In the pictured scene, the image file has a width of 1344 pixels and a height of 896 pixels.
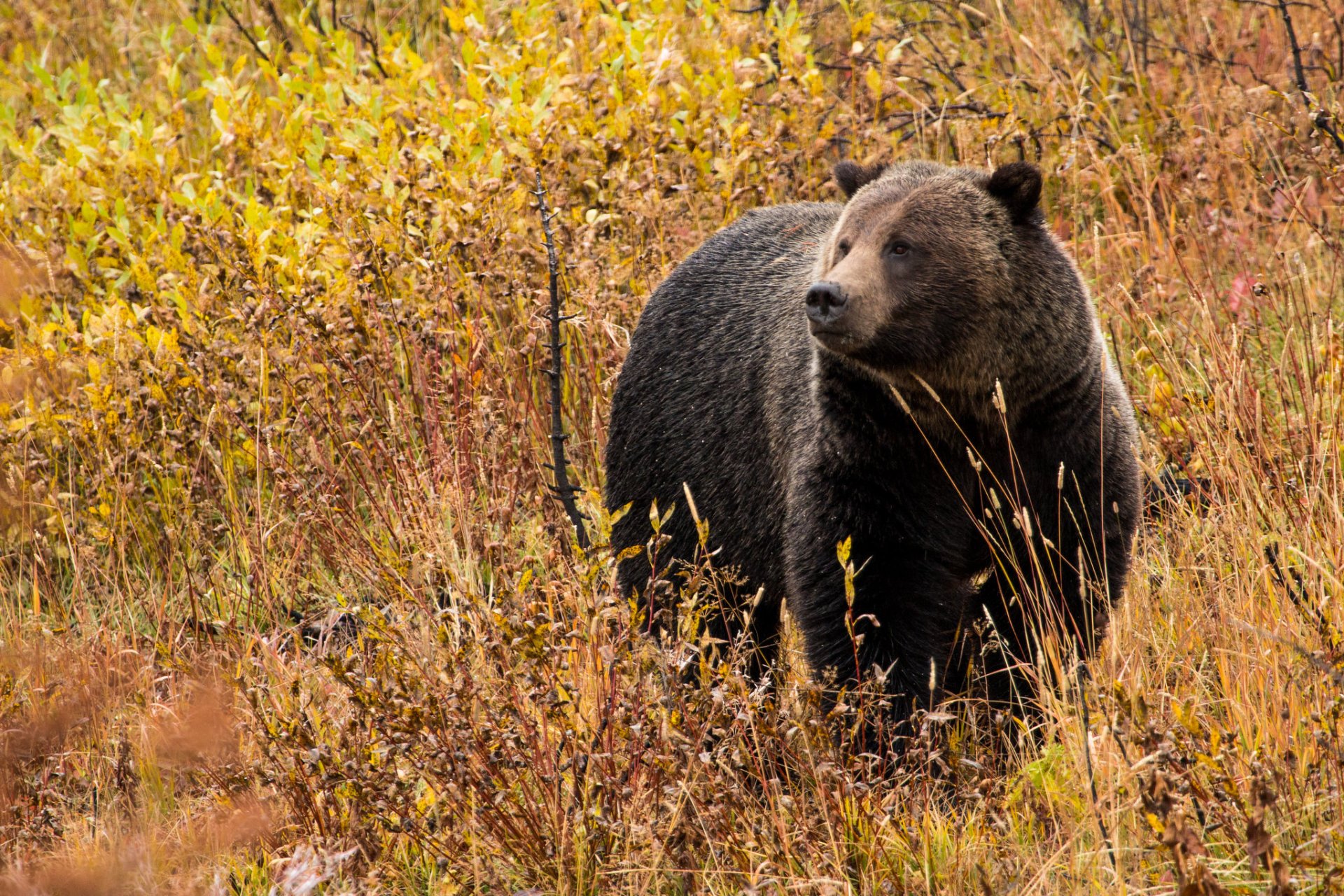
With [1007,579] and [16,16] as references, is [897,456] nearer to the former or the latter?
[1007,579]

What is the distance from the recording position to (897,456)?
3.82 metres

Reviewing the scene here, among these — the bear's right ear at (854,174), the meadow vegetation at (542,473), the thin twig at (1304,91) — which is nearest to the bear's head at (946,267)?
the bear's right ear at (854,174)

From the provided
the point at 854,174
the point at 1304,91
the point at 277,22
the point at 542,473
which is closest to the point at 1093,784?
the point at 854,174

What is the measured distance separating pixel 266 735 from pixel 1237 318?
4.02m

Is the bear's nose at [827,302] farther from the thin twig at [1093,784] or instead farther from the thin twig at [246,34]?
the thin twig at [246,34]

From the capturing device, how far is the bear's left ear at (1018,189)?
3.81 m

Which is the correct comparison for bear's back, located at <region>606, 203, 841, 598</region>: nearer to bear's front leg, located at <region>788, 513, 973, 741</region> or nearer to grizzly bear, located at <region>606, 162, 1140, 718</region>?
grizzly bear, located at <region>606, 162, 1140, 718</region>

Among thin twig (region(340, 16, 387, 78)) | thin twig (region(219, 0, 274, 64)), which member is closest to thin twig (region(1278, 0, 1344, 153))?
thin twig (region(340, 16, 387, 78))

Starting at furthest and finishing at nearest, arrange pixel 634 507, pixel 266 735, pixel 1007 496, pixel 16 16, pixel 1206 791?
pixel 16 16 < pixel 634 507 < pixel 1007 496 < pixel 266 735 < pixel 1206 791

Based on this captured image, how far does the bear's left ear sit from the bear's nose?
0.65 meters

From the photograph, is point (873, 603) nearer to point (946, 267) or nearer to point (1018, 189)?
point (946, 267)

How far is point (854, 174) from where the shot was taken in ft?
13.6

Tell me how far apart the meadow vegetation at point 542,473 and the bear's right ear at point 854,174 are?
1086 mm

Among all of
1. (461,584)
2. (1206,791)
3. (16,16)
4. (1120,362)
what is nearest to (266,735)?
(461,584)
